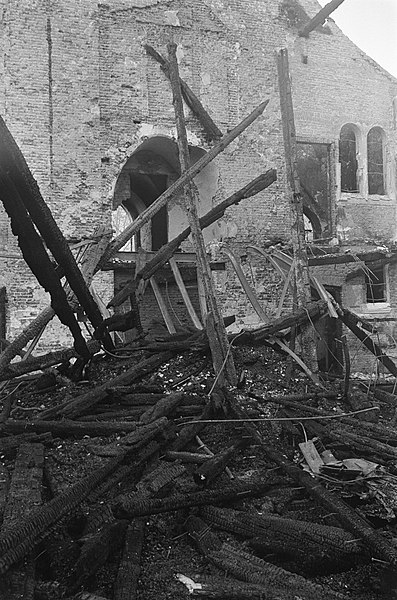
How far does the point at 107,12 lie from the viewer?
1403 centimetres

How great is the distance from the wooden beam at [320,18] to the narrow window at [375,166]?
3.37 m

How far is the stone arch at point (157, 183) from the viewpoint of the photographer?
15352mm

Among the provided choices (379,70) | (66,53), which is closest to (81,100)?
(66,53)

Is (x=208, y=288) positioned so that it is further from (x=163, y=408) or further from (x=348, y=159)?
(x=348, y=159)

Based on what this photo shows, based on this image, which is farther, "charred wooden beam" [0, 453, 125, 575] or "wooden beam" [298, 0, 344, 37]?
"wooden beam" [298, 0, 344, 37]

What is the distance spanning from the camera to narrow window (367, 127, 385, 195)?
17453 mm

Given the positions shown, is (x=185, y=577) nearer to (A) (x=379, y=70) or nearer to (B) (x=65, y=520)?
(B) (x=65, y=520)

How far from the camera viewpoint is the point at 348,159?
17.3 m

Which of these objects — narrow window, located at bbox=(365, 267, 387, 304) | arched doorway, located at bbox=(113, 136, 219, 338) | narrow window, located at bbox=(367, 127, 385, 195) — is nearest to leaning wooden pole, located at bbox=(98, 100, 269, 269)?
arched doorway, located at bbox=(113, 136, 219, 338)

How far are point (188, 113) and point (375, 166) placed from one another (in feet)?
19.9

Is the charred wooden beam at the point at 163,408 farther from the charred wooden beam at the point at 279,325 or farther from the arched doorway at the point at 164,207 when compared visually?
the arched doorway at the point at 164,207

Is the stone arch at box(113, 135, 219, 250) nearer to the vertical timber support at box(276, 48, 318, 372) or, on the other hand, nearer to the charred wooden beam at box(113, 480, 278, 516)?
the vertical timber support at box(276, 48, 318, 372)

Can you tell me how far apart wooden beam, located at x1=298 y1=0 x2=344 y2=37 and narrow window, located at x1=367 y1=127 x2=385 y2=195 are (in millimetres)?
3372

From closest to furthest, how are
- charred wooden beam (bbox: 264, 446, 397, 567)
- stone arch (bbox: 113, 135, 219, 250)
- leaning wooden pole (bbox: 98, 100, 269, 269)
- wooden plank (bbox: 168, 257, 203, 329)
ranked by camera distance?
charred wooden beam (bbox: 264, 446, 397, 567)
leaning wooden pole (bbox: 98, 100, 269, 269)
wooden plank (bbox: 168, 257, 203, 329)
stone arch (bbox: 113, 135, 219, 250)
